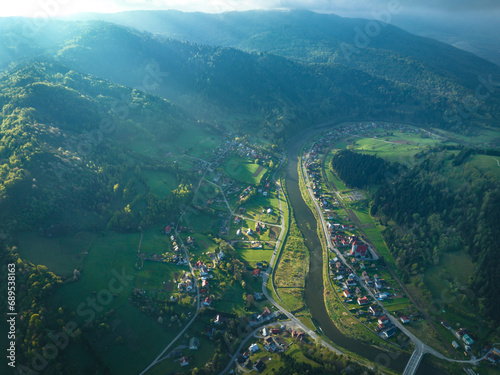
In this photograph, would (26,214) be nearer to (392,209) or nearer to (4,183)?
(4,183)

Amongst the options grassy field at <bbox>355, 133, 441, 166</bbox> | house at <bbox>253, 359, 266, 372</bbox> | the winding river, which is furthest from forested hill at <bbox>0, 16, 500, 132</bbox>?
house at <bbox>253, 359, 266, 372</bbox>

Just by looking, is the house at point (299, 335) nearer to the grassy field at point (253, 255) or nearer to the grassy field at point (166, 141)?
the grassy field at point (253, 255)

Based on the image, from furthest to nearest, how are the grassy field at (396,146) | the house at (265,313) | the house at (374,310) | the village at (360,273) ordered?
the grassy field at (396,146), the house at (374,310), the house at (265,313), the village at (360,273)

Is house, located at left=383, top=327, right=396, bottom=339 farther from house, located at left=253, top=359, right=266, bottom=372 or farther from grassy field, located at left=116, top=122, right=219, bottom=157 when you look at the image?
grassy field, located at left=116, top=122, right=219, bottom=157

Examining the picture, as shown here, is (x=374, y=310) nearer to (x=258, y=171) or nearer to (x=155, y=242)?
(x=155, y=242)

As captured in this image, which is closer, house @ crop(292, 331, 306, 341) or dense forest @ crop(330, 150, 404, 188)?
house @ crop(292, 331, 306, 341)

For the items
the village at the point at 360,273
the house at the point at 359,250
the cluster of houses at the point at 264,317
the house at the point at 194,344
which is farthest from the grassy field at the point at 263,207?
the house at the point at 194,344

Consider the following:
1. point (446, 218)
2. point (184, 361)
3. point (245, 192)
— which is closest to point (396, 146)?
point (446, 218)
